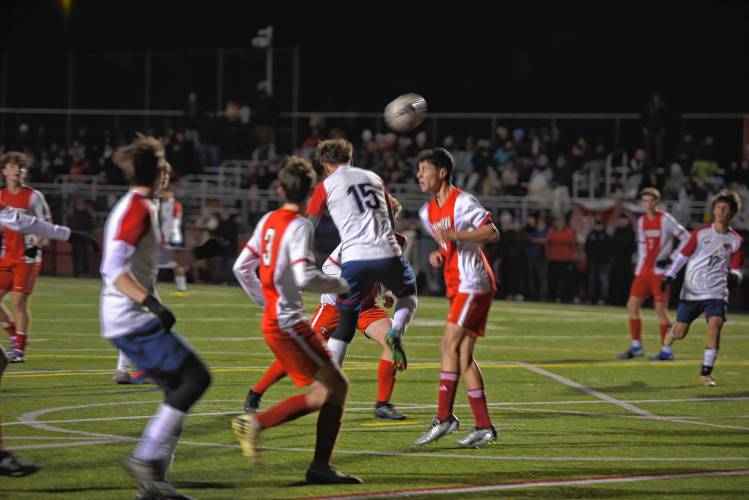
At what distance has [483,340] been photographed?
58.5ft

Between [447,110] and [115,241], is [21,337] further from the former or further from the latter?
[447,110]

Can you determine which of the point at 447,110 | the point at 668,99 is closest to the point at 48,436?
the point at 668,99

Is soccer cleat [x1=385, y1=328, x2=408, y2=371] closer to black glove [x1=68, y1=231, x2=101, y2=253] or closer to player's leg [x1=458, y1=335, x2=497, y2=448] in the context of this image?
player's leg [x1=458, y1=335, x2=497, y2=448]

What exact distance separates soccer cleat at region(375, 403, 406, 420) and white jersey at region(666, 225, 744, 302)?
200 inches

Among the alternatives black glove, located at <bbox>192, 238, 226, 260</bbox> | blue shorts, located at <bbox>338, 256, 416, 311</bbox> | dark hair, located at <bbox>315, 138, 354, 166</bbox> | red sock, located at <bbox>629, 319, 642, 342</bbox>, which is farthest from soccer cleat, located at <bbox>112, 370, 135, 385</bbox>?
red sock, located at <bbox>629, 319, 642, 342</bbox>

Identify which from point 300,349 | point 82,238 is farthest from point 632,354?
point 300,349

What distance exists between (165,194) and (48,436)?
1442cm

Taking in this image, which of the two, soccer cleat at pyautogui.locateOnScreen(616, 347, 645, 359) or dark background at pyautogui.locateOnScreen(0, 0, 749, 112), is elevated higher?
dark background at pyautogui.locateOnScreen(0, 0, 749, 112)

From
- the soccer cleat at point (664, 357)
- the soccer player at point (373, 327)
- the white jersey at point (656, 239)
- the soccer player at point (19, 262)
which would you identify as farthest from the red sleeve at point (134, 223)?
the white jersey at point (656, 239)

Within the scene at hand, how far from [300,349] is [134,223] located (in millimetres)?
1323

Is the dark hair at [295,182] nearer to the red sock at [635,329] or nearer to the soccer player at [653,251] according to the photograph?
the red sock at [635,329]

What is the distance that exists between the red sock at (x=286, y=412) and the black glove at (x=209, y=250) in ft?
3.43

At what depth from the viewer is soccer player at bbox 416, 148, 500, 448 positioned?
9.20m

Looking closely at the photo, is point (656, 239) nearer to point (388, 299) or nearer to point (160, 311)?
point (388, 299)
